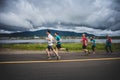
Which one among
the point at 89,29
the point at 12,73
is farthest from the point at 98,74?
the point at 89,29

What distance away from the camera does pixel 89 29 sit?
31844mm

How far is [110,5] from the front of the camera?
1051 inches

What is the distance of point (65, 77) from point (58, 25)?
77.2 feet

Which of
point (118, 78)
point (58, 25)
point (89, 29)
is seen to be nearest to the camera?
point (118, 78)

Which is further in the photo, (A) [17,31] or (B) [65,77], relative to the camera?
(A) [17,31]

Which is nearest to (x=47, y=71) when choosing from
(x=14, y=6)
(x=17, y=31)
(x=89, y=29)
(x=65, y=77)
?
(x=65, y=77)

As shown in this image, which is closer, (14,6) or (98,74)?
(98,74)

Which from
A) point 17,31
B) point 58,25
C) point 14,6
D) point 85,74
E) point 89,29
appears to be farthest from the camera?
point 17,31

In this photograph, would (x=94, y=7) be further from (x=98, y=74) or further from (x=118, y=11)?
(x=98, y=74)

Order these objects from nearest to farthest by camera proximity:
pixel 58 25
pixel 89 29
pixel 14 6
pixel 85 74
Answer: pixel 85 74
pixel 14 6
pixel 58 25
pixel 89 29

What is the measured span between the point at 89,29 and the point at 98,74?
25.4 meters

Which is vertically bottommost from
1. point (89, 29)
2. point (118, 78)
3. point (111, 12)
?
point (118, 78)

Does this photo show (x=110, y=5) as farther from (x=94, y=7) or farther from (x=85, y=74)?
(x=85, y=74)

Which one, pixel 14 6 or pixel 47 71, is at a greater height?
pixel 14 6
